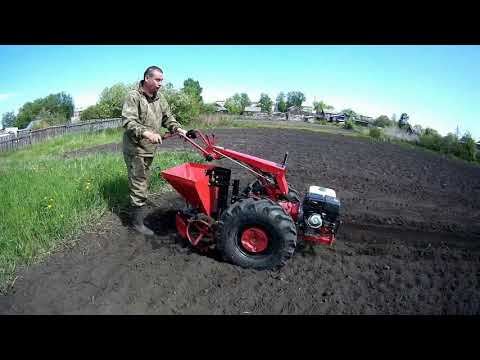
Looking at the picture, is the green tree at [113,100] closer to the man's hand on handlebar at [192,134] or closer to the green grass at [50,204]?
the green grass at [50,204]

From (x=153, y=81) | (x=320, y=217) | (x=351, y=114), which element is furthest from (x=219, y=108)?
(x=320, y=217)

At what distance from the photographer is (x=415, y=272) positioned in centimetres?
392

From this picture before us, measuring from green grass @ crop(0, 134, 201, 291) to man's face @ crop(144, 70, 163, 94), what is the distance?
2120mm

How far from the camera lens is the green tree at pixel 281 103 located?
106 metres

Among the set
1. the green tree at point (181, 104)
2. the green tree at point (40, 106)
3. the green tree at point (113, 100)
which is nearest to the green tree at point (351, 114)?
the green tree at point (181, 104)

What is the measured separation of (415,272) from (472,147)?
58.5 ft

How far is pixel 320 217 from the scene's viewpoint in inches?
155

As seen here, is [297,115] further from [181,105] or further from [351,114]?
[181,105]

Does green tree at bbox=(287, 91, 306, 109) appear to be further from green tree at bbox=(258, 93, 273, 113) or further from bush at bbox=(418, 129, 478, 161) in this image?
bush at bbox=(418, 129, 478, 161)

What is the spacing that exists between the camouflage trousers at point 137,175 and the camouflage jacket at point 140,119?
3.8 inches

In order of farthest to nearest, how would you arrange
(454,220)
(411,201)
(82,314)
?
(411,201), (454,220), (82,314)
